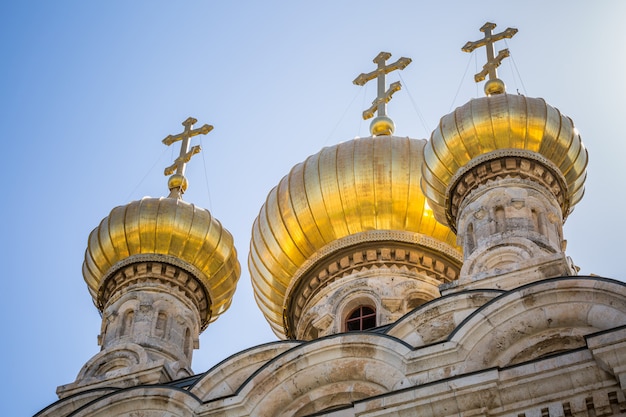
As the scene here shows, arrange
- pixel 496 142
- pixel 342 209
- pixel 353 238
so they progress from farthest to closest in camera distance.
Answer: pixel 342 209 < pixel 353 238 < pixel 496 142

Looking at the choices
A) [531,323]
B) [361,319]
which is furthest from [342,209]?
[531,323]

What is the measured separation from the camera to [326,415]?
1450 centimetres

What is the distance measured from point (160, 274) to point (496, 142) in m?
4.92

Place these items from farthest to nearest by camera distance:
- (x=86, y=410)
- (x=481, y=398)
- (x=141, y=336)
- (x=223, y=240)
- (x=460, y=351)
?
(x=223, y=240)
(x=141, y=336)
(x=86, y=410)
(x=460, y=351)
(x=481, y=398)

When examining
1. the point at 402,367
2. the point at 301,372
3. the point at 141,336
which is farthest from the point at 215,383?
the point at 141,336

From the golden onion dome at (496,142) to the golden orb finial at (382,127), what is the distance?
248cm

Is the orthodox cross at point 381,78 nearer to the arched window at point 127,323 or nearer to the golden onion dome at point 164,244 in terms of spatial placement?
the golden onion dome at point 164,244

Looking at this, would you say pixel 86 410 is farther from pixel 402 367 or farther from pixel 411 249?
pixel 411 249

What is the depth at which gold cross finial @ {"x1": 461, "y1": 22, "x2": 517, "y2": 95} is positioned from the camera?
2231 cm

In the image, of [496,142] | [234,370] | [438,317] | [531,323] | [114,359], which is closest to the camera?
[531,323]

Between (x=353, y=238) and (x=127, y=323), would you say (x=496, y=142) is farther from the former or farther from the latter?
(x=127, y=323)

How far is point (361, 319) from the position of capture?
20781mm

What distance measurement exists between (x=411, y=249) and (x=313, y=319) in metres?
1.72

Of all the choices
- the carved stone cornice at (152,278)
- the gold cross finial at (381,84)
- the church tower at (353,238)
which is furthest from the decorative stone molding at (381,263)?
the gold cross finial at (381,84)
